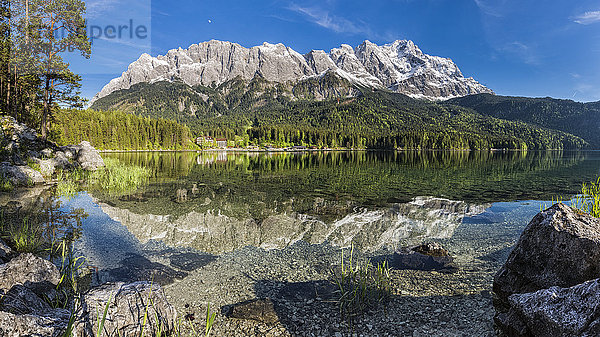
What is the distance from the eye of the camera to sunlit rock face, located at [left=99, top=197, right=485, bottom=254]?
575 inches

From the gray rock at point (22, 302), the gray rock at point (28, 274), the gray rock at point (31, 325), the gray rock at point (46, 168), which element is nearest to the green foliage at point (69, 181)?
the gray rock at point (46, 168)

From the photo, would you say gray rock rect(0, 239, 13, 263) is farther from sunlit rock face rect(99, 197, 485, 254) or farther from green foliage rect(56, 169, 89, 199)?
green foliage rect(56, 169, 89, 199)

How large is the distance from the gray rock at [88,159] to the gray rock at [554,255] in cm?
4867

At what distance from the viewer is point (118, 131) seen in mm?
137875

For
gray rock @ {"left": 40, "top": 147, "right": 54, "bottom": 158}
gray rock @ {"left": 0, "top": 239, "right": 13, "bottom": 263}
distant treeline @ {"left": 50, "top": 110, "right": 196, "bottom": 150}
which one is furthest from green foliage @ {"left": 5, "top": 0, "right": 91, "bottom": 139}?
distant treeline @ {"left": 50, "top": 110, "right": 196, "bottom": 150}

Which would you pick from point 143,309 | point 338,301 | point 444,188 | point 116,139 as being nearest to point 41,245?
point 143,309

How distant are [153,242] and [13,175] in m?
23.6

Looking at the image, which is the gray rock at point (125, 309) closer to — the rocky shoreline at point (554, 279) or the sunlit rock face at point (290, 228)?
the sunlit rock face at point (290, 228)

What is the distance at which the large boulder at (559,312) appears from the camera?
4.19m

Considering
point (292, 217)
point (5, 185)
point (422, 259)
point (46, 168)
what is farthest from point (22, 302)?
point (46, 168)

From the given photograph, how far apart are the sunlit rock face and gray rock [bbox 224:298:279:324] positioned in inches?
201

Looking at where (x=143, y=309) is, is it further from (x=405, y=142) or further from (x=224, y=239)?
(x=405, y=142)

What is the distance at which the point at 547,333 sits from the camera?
15.2 ft

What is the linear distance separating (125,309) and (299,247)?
8847 mm
